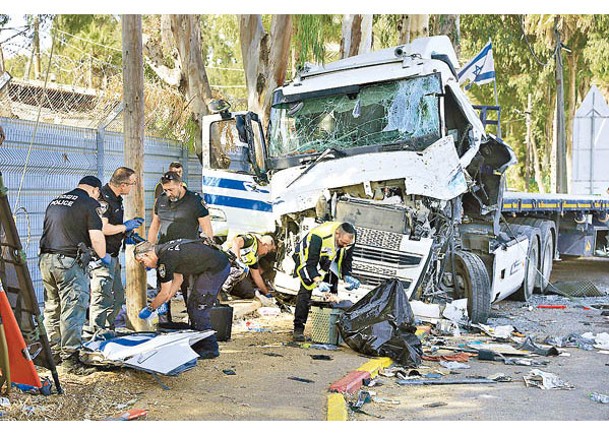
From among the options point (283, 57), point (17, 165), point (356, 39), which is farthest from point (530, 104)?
point (17, 165)

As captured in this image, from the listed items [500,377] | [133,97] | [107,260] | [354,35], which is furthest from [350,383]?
[354,35]

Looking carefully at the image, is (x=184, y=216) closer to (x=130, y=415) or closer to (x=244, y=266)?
(x=244, y=266)

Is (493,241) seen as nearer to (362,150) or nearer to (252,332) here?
(362,150)

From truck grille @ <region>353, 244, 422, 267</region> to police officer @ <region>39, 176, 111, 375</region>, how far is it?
3.21 m

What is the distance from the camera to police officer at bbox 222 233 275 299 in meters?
9.34

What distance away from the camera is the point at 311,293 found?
7973 millimetres

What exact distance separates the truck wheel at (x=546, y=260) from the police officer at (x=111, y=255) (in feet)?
24.3

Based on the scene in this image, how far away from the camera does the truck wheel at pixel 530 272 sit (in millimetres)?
11953

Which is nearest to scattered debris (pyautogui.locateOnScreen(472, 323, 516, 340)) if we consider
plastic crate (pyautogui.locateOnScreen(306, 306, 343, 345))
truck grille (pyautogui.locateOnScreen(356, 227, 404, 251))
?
truck grille (pyautogui.locateOnScreen(356, 227, 404, 251))

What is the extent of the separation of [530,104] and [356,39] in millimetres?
21793

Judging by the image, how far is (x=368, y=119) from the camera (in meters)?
8.98

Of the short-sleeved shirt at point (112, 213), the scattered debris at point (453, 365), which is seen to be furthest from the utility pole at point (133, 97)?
the scattered debris at point (453, 365)

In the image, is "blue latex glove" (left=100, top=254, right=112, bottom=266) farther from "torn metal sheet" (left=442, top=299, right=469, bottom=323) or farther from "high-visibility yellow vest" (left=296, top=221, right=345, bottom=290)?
"torn metal sheet" (left=442, top=299, right=469, bottom=323)

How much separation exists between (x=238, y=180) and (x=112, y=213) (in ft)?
9.76
